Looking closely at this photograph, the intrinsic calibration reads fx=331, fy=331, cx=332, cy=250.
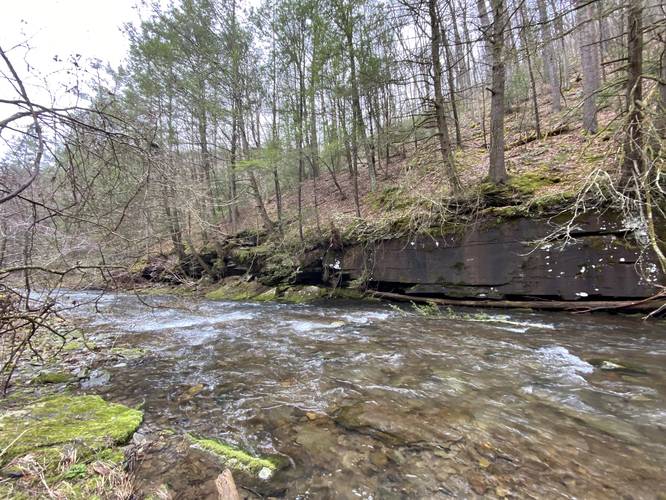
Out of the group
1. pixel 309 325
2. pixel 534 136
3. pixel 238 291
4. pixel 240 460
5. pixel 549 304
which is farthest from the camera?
pixel 238 291

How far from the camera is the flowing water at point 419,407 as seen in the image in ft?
8.20

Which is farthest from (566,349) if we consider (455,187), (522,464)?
(455,187)

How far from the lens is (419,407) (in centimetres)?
356

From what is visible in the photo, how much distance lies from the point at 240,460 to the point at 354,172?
1218 cm

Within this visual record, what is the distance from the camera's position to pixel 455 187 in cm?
917

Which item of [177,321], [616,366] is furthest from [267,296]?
[616,366]

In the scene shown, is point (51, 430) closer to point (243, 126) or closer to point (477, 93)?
point (243, 126)

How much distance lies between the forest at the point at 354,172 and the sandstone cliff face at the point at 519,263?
0.13 ft

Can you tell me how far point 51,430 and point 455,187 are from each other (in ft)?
30.2

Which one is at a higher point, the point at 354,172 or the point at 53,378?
the point at 354,172

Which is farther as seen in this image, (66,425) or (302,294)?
(302,294)

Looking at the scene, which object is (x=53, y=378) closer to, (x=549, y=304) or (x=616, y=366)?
(x=616, y=366)

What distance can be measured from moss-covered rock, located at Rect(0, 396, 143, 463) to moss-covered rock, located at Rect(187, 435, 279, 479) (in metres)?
0.74

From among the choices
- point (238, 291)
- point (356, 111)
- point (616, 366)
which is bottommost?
point (616, 366)
